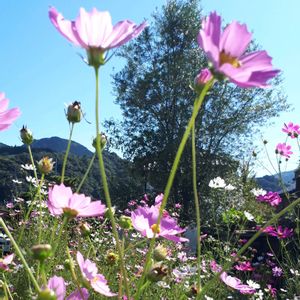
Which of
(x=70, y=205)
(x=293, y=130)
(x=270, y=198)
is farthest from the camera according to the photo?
(x=270, y=198)

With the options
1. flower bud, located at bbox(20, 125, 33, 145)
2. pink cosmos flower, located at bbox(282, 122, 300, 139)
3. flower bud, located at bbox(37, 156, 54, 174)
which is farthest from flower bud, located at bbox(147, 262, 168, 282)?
pink cosmos flower, located at bbox(282, 122, 300, 139)

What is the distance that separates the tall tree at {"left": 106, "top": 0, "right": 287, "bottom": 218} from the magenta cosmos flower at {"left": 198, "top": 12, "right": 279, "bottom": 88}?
37.2ft

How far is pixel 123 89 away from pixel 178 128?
5.32 feet

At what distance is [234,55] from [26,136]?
592 millimetres

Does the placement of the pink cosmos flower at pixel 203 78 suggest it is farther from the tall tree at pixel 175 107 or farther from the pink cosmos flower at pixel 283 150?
the tall tree at pixel 175 107

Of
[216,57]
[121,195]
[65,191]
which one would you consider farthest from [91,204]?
[121,195]

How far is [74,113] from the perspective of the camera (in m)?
0.75

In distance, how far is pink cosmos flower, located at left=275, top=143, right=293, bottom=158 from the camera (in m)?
2.81

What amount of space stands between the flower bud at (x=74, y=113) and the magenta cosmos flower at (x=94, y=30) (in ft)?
0.88

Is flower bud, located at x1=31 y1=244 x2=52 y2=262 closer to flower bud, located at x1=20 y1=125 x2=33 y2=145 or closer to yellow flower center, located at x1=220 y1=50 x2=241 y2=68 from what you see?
yellow flower center, located at x1=220 y1=50 x2=241 y2=68

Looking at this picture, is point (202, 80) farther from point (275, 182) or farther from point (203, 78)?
point (275, 182)

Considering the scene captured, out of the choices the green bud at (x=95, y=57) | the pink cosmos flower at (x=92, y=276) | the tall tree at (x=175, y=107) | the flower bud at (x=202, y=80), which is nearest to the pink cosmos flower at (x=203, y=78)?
the flower bud at (x=202, y=80)

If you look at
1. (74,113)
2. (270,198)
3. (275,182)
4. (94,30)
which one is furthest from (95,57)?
(275,182)

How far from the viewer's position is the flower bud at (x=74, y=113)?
2.46ft
